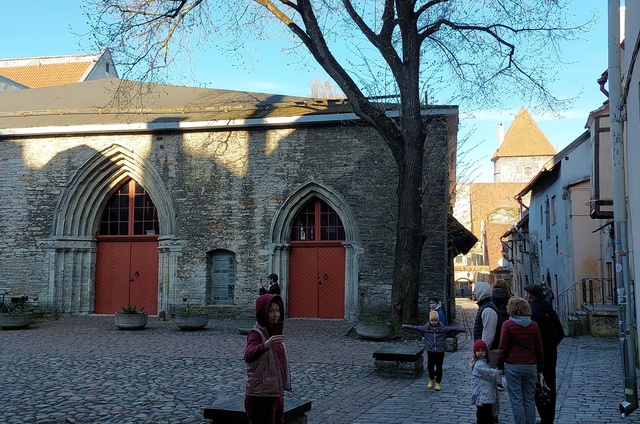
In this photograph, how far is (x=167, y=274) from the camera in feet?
61.8

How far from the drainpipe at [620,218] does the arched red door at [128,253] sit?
1456 centimetres

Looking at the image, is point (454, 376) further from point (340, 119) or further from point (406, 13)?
point (340, 119)

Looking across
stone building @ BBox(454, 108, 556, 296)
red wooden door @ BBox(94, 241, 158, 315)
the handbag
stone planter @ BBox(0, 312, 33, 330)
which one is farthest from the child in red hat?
stone building @ BBox(454, 108, 556, 296)

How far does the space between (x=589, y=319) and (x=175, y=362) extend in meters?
10.7

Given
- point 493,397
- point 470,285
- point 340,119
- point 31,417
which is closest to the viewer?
point 493,397

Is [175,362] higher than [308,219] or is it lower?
lower

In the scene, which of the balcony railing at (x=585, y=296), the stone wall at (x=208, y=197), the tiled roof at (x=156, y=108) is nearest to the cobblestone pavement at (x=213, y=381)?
→ the balcony railing at (x=585, y=296)

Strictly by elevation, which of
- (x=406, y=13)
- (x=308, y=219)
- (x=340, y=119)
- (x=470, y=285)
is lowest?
(x=470, y=285)

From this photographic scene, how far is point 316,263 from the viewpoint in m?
18.5

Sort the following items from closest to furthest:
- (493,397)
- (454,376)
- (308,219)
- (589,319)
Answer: (493,397) < (454,376) < (589,319) < (308,219)

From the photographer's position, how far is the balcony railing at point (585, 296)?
1800cm

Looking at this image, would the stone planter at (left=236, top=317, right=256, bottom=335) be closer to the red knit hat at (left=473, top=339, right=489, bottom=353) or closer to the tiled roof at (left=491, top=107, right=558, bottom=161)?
the red knit hat at (left=473, top=339, right=489, bottom=353)

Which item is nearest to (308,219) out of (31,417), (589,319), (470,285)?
(589,319)

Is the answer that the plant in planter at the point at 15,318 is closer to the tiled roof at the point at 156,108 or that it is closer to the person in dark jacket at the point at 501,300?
the tiled roof at the point at 156,108
